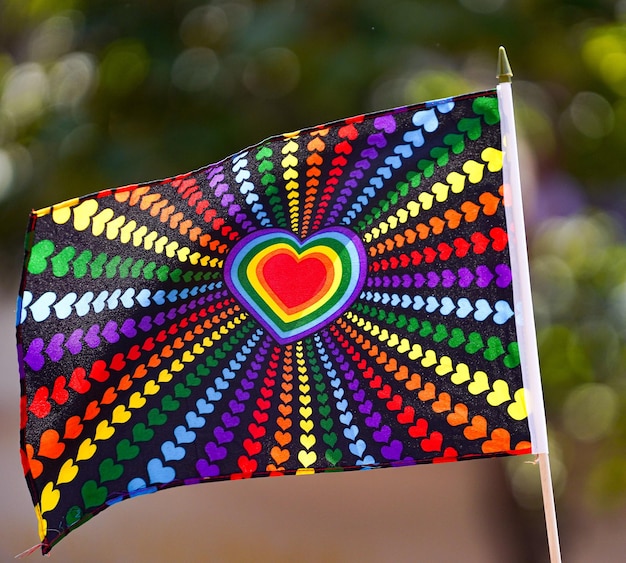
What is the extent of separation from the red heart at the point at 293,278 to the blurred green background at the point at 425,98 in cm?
99

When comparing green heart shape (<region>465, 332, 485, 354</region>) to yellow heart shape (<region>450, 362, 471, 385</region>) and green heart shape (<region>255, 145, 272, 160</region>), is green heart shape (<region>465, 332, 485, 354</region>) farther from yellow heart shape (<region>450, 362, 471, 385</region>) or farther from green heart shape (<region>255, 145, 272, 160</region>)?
green heart shape (<region>255, 145, 272, 160</region>)

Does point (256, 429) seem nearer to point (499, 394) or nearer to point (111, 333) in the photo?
point (111, 333)

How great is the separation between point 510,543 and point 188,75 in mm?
1637

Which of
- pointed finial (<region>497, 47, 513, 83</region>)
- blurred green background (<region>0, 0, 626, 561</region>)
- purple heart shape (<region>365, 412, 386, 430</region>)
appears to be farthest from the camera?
blurred green background (<region>0, 0, 626, 561</region>)

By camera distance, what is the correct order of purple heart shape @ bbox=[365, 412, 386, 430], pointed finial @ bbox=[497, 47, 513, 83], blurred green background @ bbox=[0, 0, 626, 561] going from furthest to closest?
blurred green background @ bbox=[0, 0, 626, 561], purple heart shape @ bbox=[365, 412, 386, 430], pointed finial @ bbox=[497, 47, 513, 83]

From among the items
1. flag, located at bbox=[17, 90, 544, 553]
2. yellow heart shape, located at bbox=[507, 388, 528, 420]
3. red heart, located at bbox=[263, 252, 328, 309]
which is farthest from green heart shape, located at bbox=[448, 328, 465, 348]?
red heart, located at bbox=[263, 252, 328, 309]

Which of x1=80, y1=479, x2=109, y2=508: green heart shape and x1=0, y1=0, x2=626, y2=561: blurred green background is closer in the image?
x1=80, y1=479, x2=109, y2=508: green heart shape

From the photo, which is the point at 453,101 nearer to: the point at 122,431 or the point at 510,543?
the point at 122,431

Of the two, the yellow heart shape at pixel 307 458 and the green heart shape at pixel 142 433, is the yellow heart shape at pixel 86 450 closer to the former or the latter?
the green heart shape at pixel 142 433

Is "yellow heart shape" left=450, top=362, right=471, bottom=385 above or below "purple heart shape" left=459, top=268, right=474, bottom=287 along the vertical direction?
below

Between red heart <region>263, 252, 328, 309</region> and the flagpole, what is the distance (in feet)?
1.04

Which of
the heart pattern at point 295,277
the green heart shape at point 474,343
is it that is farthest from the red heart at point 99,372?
the green heart shape at point 474,343

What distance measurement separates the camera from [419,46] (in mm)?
2312

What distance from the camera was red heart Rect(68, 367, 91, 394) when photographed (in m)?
1.37
